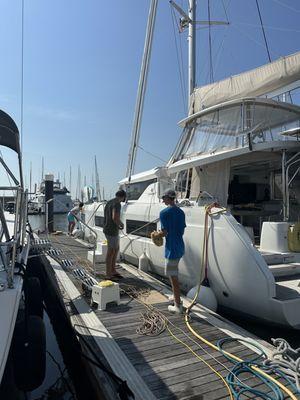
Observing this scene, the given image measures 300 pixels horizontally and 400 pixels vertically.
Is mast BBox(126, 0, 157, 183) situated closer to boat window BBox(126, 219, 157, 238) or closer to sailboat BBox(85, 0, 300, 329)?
sailboat BBox(85, 0, 300, 329)

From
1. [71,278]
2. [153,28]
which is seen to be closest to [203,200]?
[71,278]

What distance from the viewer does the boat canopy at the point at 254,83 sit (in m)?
7.30

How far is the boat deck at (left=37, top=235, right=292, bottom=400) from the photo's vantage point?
3.30m

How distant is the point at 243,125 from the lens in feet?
22.3

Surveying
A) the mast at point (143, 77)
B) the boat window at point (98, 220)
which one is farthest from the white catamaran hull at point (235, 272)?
the boat window at point (98, 220)

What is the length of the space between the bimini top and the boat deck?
2561 millimetres

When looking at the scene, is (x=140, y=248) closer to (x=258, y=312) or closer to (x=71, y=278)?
(x=71, y=278)

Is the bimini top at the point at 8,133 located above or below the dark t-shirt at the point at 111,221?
above

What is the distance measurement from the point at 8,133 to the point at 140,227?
3888mm

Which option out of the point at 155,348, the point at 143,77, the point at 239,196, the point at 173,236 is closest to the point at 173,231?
the point at 173,236

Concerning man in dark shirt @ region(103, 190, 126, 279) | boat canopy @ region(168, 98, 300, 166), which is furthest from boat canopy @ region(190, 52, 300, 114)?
man in dark shirt @ region(103, 190, 126, 279)

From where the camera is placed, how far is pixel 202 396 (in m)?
3.14

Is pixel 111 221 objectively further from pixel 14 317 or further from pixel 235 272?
pixel 14 317

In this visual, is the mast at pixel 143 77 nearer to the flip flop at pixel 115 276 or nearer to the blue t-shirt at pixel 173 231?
the flip flop at pixel 115 276
